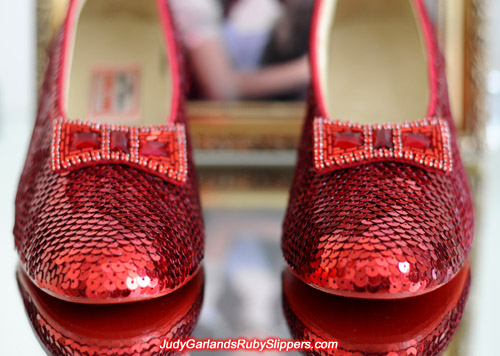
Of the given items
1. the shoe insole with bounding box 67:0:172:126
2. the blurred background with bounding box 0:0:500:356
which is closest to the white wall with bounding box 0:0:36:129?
the blurred background with bounding box 0:0:500:356

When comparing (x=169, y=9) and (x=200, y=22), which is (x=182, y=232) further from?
(x=200, y=22)

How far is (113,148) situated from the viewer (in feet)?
1.55

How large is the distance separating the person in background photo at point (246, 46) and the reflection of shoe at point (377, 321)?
0.50 m

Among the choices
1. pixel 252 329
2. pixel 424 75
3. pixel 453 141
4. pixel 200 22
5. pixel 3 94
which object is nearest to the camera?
pixel 252 329

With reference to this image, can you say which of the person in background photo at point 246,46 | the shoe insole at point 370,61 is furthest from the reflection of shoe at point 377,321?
the person in background photo at point 246,46

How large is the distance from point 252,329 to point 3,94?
0.89m

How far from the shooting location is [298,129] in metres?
0.88

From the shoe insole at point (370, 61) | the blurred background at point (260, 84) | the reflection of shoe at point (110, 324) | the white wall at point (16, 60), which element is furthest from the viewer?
the white wall at point (16, 60)

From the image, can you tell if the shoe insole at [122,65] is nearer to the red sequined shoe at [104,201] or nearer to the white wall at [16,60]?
the red sequined shoe at [104,201]

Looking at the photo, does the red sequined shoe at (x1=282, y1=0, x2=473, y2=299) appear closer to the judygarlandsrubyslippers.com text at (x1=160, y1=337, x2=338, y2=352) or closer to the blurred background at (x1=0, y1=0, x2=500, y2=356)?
the judygarlandsrubyslippers.com text at (x1=160, y1=337, x2=338, y2=352)

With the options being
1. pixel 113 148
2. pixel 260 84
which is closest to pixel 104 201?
pixel 113 148

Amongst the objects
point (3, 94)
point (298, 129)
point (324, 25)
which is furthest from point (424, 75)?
point (3, 94)

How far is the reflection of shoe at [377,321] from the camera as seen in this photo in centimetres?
37

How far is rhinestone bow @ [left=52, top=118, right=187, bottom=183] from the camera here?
47 cm
